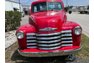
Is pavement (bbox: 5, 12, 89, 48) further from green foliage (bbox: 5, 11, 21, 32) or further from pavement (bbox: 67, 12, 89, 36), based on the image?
green foliage (bbox: 5, 11, 21, 32)

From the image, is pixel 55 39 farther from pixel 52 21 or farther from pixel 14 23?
pixel 14 23

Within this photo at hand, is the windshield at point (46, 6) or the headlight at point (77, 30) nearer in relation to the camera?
the headlight at point (77, 30)

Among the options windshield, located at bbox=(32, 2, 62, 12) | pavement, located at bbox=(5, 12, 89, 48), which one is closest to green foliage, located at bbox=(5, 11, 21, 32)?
pavement, located at bbox=(5, 12, 89, 48)

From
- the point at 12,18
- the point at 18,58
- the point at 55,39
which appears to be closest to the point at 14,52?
the point at 18,58

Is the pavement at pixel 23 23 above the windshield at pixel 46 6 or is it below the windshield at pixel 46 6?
below

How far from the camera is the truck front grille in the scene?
599 cm

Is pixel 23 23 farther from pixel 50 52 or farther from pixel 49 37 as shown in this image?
pixel 50 52

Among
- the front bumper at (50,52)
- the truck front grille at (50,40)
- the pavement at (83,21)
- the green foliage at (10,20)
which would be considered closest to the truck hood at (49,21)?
the truck front grille at (50,40)

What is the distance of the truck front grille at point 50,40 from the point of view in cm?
599

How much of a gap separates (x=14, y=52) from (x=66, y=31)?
2763 mm

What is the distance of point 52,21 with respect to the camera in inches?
237

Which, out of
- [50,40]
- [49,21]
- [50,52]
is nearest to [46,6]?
[49,21]

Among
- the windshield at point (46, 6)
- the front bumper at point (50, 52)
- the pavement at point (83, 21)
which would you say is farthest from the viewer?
the pavement at point (83, 21)

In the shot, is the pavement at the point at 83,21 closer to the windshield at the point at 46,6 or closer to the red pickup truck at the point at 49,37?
the windshield at the point at 46,6
